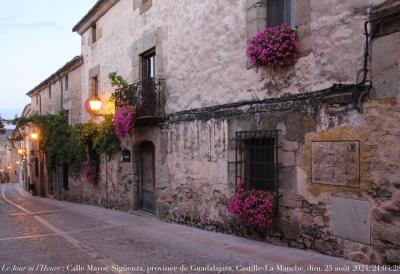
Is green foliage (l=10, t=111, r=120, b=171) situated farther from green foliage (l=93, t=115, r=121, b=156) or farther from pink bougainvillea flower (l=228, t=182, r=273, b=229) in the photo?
pink bougainvillea flower (l=228, t=182, r=273, b=229)

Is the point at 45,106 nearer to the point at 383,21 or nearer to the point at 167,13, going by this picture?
the point at 167,13

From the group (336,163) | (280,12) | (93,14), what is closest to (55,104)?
(93,14)

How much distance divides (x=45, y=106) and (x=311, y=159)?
20047mm

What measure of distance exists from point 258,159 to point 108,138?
262 inches

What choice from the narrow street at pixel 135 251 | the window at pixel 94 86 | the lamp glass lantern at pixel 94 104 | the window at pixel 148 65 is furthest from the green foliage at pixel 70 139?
the narrow street at pixel 135 251

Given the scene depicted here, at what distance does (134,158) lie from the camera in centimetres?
1212

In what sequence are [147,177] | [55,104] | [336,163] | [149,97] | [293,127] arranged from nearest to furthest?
[336,163], [293,127], [149,97], [147,177], [55,104]

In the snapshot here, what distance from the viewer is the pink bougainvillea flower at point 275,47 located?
660 centimetres

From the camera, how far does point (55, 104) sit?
21.1 meters

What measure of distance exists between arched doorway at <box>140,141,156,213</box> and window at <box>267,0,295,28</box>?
204 inches

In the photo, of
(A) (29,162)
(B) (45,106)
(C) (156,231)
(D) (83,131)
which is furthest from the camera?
(A) (29,162)

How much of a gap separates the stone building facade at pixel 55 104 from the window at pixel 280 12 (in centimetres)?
1121

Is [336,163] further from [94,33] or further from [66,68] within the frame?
[66,68]

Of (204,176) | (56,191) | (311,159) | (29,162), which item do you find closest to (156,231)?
(204,176)
